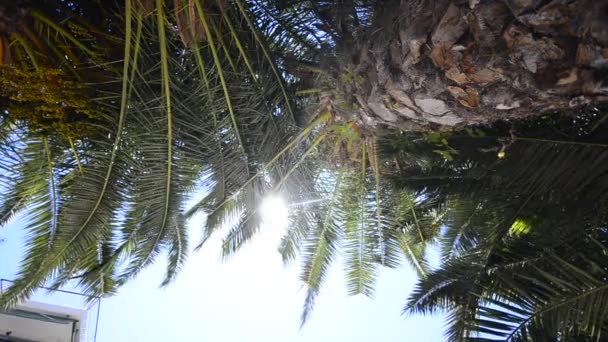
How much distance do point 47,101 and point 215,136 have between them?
144 centimetres

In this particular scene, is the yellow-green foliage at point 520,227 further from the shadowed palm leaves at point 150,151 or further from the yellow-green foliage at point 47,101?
the yellow-green foliage at point 47,101

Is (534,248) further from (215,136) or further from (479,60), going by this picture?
(215,136)

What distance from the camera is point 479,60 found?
7.88 feet

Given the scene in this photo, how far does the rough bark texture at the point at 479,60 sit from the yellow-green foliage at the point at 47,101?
243cm

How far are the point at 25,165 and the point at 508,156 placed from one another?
448 centimetres

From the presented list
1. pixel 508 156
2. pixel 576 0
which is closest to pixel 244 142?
pixel 508 156

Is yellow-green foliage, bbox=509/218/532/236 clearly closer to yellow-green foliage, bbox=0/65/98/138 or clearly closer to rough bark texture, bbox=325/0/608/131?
rough bark texture, bbox=325/0/608/131

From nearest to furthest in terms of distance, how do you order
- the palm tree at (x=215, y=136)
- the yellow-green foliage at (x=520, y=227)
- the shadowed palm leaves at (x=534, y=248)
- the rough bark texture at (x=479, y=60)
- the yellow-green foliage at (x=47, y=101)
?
1. the rough bark texture at (x=479, y=60)
2. the shadowed palm leaves at (x=534, y=248)
3. the palm tree at (x=215, y=136)
4. the yellow-green foliage at (x=47, y=101)
5. the yellow-green foliage at (x=520, y=227)

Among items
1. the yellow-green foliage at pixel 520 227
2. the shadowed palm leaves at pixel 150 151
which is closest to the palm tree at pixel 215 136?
the shadowed palm leaves at pixel 150 151

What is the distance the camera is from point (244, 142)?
16.1 ft

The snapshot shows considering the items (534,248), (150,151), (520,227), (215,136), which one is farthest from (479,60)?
(150,151)

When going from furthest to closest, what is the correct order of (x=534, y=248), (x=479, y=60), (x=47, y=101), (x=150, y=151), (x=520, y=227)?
(x=520, y=227)
(x=150, y=151)
(x=47, y=101)
(x=534, y=248)
(x=479, y=60)

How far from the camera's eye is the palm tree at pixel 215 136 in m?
3.93

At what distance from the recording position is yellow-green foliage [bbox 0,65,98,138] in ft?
13.5
